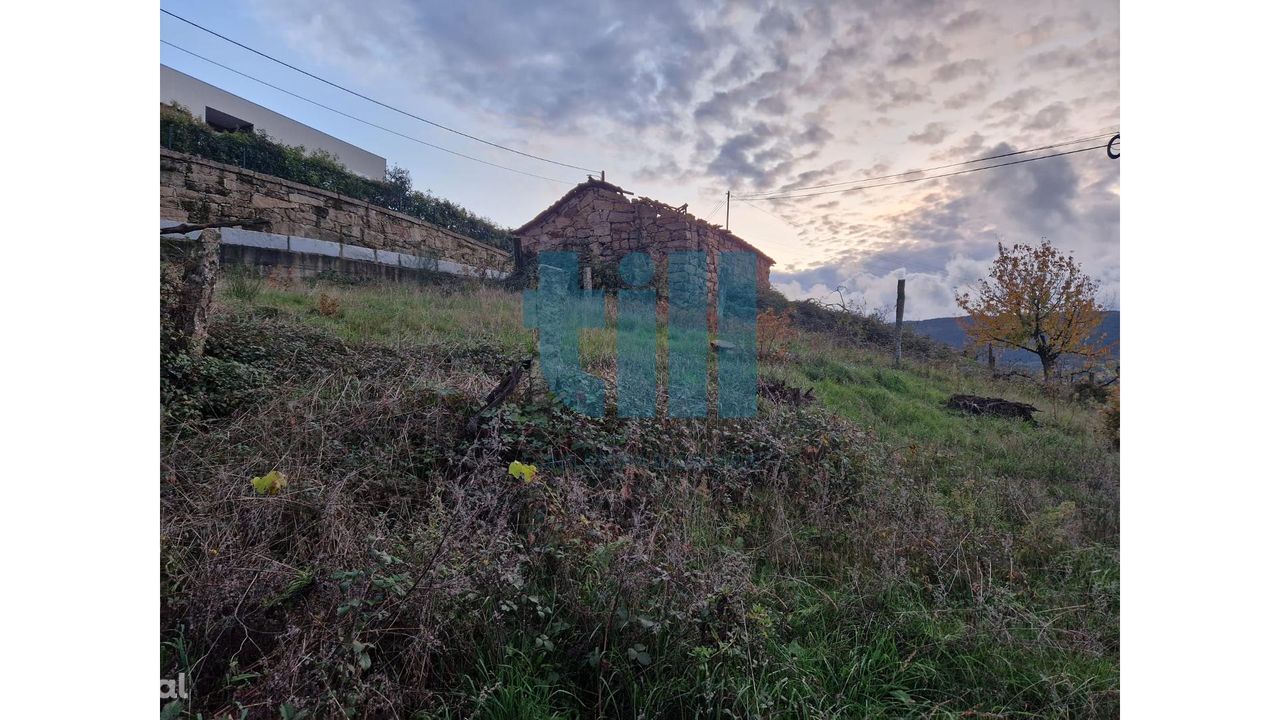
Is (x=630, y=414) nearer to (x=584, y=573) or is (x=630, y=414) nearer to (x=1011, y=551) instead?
(x=584, y=573)

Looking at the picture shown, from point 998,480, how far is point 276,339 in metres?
4.81

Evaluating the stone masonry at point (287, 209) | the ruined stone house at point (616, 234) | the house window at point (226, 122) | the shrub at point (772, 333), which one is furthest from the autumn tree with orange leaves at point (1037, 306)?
the house window at point (226, 122)

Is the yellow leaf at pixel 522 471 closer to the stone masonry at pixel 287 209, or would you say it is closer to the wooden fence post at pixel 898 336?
the stone masonry at pixel 287 209

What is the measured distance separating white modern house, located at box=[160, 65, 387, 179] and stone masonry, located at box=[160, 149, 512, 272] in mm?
275

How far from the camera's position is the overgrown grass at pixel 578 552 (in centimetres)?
138

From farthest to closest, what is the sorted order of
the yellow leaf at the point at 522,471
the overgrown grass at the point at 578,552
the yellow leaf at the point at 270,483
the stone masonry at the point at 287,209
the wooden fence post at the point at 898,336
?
the wooden fence post at the point at 898,336 < the stone masonry at the point at 287,209 < the yellow leaf at the point at 522,471 < the yellow leaf at the point at 270,483 < the overgrown grass at the point at 578,552

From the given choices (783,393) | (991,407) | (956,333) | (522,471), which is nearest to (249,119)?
(522,471)

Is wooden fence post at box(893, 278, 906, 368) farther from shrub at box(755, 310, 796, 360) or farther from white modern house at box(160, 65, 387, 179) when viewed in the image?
white modern house at box(160, 65, 387, 179)

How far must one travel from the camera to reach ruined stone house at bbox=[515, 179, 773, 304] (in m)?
3.49

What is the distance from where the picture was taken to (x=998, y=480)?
312cm

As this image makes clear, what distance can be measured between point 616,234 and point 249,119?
7.69ft

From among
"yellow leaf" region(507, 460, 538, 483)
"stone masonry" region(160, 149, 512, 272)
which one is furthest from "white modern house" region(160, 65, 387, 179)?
"yellow leaf" region(507, 460, 538, 483)

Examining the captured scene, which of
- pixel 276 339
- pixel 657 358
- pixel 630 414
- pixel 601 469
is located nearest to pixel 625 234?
pixel 657 358

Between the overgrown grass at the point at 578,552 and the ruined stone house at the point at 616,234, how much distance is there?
87 cm
